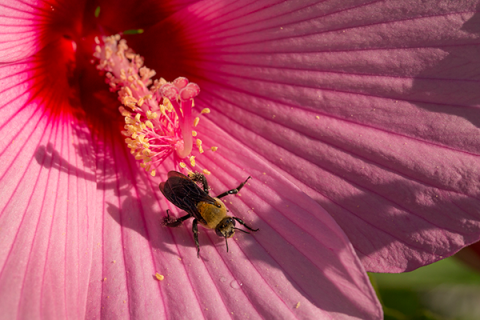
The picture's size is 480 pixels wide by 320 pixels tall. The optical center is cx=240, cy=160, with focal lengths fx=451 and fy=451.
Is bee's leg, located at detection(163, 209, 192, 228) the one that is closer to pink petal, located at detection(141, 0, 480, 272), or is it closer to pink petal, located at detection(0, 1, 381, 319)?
pink petal, located at detection(0, 1, 381, 319)

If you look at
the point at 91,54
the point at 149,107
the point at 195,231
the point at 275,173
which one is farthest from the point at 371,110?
the point at 91,54

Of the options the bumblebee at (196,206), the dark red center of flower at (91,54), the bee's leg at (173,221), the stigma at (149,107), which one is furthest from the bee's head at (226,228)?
the dark red center of flower at (91,54)

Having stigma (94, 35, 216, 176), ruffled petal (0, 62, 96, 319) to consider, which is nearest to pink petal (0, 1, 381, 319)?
ruffled petal (0, 62, 96, 319)

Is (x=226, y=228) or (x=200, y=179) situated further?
(x=200, y=179)

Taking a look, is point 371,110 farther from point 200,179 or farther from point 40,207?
point 40,207

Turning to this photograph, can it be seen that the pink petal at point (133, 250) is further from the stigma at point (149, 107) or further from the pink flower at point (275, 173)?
the stigma at point (149, 107)
